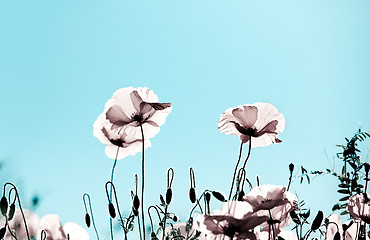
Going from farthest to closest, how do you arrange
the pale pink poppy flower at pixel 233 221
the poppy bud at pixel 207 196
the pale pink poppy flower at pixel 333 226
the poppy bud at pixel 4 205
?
the pale pink poppy flower at pixel 333 226, the poppy bud at pixel 207 196, the poppy bud at pixel 4 205, the pale pink poppy flower at pixel 233 221

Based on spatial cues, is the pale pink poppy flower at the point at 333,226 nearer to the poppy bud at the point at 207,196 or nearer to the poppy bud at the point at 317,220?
the poppy bud at the point at 317,220

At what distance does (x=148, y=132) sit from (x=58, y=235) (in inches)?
10.7

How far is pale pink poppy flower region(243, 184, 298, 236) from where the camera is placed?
0.68 m

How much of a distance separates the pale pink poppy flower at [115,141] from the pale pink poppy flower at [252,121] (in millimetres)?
198

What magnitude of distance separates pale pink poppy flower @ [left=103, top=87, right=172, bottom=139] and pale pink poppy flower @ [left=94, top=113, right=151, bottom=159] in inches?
2.9

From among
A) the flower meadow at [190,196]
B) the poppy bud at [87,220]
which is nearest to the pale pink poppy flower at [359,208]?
the flower meadow at [190,196]

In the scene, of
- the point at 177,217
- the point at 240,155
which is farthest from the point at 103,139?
the point at 240,155

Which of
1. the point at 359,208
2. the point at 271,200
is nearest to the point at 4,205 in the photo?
the point at 271,200

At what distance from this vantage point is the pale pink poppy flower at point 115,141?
40.4 inches

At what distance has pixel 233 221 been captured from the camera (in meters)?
0.64


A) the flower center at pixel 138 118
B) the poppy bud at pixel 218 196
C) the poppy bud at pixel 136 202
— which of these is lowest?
the poppy bud at pixel 136 202

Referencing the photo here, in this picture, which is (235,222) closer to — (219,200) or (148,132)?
(219,200)

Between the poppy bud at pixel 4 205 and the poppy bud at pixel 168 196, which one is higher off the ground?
the poppy bud at pixel 4 205

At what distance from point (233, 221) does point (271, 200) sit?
8 cm
